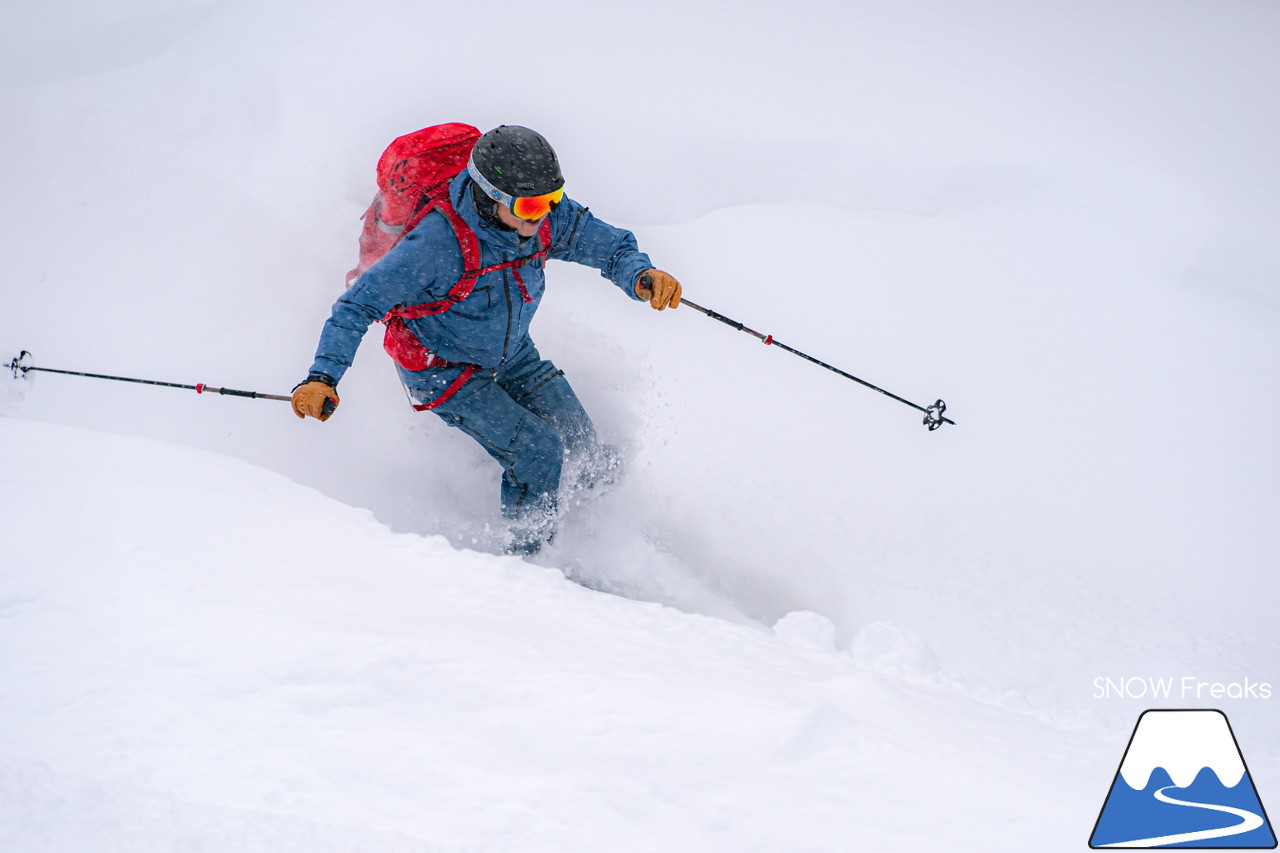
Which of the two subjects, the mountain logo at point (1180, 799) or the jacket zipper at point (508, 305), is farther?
the jacket zipper at point (508, 305)

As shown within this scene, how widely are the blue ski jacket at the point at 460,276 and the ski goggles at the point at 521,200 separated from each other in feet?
0.44

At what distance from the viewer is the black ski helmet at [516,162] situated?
9.95 ft

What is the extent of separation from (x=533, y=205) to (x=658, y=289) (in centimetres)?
88

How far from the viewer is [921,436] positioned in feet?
16.2

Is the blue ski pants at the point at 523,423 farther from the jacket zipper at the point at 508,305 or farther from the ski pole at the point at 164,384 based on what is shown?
the ski pole at the point at 164,384

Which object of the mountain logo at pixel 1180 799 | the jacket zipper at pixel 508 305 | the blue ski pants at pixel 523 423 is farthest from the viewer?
the blue ski pants at pixel 523 423

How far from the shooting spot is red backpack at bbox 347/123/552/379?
330 cm

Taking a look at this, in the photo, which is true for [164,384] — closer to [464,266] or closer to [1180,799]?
[464,266]

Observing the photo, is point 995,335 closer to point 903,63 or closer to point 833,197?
point 833,197

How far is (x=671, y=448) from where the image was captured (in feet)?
16.0

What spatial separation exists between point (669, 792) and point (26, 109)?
1028 centimetres

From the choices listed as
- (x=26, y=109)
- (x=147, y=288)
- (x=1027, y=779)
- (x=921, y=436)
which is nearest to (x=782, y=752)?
(x=1027, y=779)

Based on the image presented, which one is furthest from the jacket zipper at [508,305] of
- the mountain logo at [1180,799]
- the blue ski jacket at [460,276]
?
the mountain logo at [1180,799]

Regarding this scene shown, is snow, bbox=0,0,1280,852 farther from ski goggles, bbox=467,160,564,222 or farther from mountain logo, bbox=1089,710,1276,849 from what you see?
ski goggles, bbox=467,160,564,222
